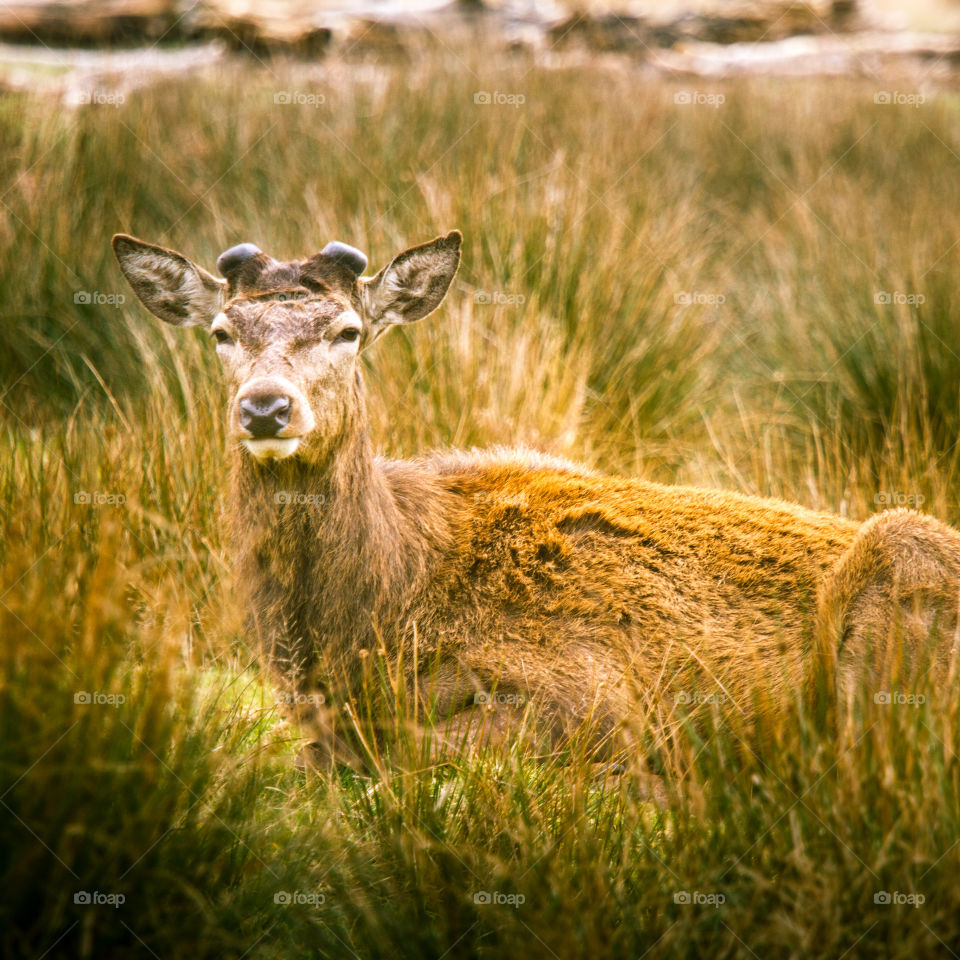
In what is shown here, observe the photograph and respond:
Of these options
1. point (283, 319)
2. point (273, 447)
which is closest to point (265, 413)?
point (273, 447)

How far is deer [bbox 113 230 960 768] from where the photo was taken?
434cm

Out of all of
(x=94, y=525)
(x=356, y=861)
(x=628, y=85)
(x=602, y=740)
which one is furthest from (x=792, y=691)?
(x=628, y=85)

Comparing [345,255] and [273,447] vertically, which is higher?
[345,255]

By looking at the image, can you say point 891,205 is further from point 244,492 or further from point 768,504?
point 244,492

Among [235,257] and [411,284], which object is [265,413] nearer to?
[235,257]

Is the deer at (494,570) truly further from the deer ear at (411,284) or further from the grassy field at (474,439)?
the grassy field at (474,439)

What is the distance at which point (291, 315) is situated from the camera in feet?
14.3

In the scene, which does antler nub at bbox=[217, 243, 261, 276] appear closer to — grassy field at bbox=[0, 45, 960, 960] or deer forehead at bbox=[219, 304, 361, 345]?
deer forehead at bbox=[219, 304, 361, 345]

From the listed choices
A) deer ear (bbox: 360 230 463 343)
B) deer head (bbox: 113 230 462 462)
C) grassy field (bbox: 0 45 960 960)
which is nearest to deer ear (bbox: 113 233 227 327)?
deer head (bbox: 113 230 462 462)

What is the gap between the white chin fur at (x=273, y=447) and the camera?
397cm

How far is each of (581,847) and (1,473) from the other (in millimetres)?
3669

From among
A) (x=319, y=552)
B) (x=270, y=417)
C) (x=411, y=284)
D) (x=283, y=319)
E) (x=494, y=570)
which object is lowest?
(x=494, y=570)

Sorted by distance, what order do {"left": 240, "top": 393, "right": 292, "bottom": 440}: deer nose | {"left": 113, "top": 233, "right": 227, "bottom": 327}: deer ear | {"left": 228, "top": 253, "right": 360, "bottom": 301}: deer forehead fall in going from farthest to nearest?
{"left": 113, "top": 233, "right": 227, "bottom": 327}: deer ear → {"left": 228, "top": 253, "right": 360, "bottom": 301}: deer forehead → {"left": 240, "top": 393, "right": 292, "bottom": 440}: deer nose

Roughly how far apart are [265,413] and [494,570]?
1330 mm
